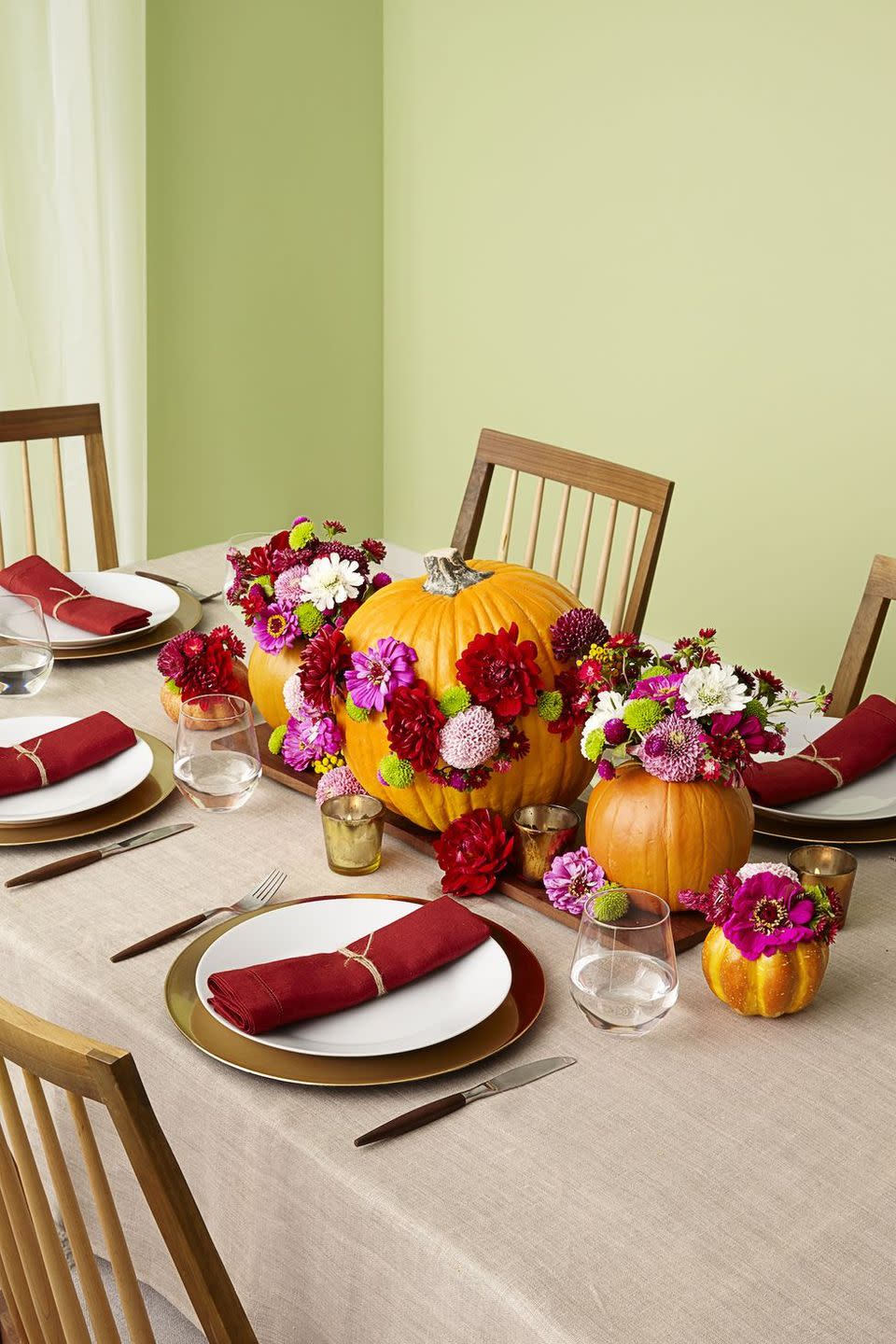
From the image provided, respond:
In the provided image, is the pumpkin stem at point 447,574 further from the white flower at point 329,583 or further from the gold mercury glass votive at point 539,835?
the gold mercury glass votive at point 539,835

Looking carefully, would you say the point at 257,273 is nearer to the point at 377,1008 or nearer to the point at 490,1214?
the point at 377,1008

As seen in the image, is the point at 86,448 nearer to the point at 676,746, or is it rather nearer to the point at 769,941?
the point at 676,746

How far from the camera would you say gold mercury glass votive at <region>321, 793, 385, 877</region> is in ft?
4.15

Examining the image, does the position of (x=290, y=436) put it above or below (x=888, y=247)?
below

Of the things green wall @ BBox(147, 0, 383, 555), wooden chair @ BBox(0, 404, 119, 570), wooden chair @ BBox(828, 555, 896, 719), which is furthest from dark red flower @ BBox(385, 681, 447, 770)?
green wall @ BBox(147, 0, 383, 555)

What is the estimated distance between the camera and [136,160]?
10.1 ft

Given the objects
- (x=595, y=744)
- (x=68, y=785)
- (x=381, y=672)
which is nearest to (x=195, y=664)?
(x=68, y=785)

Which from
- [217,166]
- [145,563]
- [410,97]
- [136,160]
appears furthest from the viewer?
[410,97]

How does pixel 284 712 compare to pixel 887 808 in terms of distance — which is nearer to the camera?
pixel 887 808

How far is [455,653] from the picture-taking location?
1.25 m

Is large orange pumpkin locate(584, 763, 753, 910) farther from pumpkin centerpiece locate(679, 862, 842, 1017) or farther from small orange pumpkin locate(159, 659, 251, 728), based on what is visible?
small orange pumpkin locate(159, 659, 251, 728)

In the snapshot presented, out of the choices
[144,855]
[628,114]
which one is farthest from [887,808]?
[628,114]

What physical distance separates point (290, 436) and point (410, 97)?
3.13 feet

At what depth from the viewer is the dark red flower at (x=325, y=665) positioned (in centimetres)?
129
